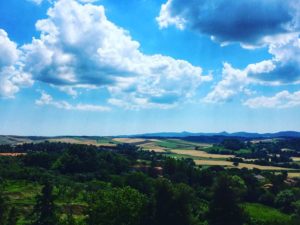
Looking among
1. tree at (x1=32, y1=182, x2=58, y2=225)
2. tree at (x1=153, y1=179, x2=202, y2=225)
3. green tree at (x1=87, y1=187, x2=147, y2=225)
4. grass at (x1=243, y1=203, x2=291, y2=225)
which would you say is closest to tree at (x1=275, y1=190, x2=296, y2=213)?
grass at (x1=243, y1=203, x2=291, y2=225)

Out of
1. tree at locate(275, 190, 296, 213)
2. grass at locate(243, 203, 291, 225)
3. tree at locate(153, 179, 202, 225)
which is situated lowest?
grass at locate(243, 203, 291, 225)

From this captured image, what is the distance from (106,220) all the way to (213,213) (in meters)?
18.8

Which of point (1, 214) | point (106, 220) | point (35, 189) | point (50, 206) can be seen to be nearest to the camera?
point (106, 220)

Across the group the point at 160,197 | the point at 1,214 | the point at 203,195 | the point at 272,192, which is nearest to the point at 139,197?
the point at 160,197

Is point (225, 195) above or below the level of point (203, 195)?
above

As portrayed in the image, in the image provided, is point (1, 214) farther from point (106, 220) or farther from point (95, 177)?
point (95, 177)

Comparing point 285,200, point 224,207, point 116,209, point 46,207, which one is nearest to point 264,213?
point 285,200

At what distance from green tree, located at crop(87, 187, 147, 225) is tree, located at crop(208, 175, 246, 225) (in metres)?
12.5

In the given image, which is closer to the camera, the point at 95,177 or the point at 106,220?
the point at 106,220

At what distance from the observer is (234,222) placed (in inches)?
2886

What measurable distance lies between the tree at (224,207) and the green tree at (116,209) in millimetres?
12548

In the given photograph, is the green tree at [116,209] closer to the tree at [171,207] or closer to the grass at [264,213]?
the tree at [171,207]

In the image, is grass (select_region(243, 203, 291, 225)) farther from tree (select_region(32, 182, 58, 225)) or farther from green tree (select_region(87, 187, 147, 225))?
tree (select_region(32, 182, 58, 225))

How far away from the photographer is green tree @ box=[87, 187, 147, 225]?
234ft
